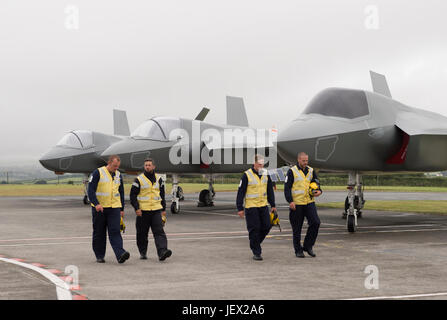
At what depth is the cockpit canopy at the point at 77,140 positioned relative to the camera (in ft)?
94.5

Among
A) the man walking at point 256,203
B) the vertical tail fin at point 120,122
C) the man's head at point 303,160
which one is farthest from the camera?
the vertical tail fin at point 120,122

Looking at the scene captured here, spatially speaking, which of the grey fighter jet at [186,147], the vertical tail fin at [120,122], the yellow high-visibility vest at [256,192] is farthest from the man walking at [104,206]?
the vertical tail fin at [120,122]

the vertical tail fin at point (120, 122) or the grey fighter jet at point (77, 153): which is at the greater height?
the vertical tail fin at point (120, 122)

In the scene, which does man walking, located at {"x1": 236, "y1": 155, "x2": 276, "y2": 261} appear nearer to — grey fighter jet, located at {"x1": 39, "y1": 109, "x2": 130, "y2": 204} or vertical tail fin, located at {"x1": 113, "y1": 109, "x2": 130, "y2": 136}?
grey fighter jet, located at {"x1": 39, "y1": 109, "x2": 130, "y2": 204}

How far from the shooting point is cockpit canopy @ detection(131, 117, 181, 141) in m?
21.3

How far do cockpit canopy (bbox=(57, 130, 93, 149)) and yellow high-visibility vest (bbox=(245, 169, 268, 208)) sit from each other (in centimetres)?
1989

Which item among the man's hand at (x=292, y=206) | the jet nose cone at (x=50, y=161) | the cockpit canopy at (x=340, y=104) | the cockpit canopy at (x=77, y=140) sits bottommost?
the jet nose cone at (x=50, y=161)

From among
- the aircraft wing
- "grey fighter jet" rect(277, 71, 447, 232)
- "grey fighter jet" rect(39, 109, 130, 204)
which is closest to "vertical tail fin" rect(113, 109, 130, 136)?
"grey fighter jet" rect(39, 109, 130, 204)

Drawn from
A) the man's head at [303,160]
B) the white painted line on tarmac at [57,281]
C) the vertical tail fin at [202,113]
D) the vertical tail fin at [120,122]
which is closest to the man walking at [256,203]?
the man's head at [303,160]

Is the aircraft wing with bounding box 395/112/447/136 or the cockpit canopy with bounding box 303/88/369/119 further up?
the cockpit canopy with bounding box 303/88/369/119

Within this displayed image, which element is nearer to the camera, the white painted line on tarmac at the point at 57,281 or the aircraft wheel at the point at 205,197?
the white painted line on tarmac at the point at 57,281

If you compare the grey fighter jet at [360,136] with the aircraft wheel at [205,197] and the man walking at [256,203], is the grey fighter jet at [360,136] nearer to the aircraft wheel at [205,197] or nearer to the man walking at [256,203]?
the man walking at [256,203]

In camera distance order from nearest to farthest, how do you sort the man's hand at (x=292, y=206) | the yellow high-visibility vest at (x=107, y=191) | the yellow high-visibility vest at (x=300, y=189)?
the yellow high-visibility vest at (x=107, y=191) → the man's hand at (x=292, y=206) → the yellow high-visibility vest at (x=300, y=189)

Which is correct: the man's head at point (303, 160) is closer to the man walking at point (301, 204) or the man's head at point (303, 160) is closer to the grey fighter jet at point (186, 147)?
the man walking at point (301, 204)
